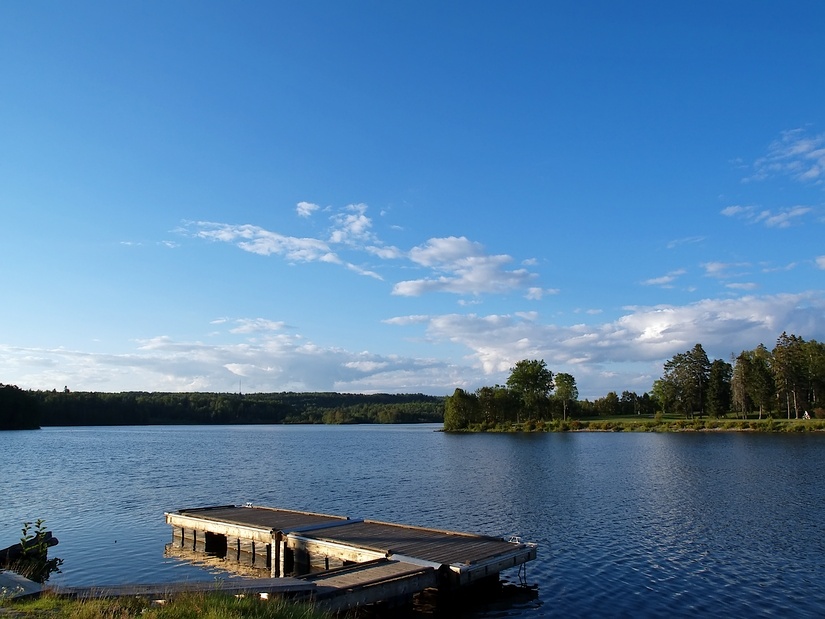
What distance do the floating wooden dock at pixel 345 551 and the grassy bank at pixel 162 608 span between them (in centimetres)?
338

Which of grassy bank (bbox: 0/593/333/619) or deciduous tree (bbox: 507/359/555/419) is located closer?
grassy bank (bbox: 0/593/333/619)

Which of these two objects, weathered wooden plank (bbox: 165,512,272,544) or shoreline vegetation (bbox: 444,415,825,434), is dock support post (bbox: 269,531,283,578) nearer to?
weathered wooden plank (bbox: 165,512,272,544)

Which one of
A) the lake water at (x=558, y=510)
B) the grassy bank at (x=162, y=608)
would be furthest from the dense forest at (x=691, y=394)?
the grassy bank at (x=162, y=608)

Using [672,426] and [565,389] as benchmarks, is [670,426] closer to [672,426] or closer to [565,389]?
[672,426]

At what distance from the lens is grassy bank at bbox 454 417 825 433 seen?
98.2 metres

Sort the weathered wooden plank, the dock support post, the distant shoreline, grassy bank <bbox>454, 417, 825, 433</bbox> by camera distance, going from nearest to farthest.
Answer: the dock support post, the weathered wooden plank, the distant shoreline, grassy bank <bbox>454, 417, 825, 433</bbox>

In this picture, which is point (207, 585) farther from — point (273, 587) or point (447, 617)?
point (447, 617)

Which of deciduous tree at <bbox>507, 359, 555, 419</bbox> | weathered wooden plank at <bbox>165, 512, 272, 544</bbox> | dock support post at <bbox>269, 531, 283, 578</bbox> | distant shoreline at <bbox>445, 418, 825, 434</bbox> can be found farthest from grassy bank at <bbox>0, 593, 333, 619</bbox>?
deciduous tree at <bbox>507, 359, 555, 419</bbox>

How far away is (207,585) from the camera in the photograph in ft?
46.6

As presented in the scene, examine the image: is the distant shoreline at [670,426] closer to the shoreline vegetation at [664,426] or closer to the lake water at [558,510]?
the shoreline vegetation at [664,426]

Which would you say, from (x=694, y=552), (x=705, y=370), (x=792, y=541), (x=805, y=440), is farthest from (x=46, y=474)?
(x=705, y=370)

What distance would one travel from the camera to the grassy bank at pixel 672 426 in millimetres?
98250

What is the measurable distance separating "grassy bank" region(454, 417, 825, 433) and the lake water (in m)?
36.2

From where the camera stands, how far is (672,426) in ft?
376
